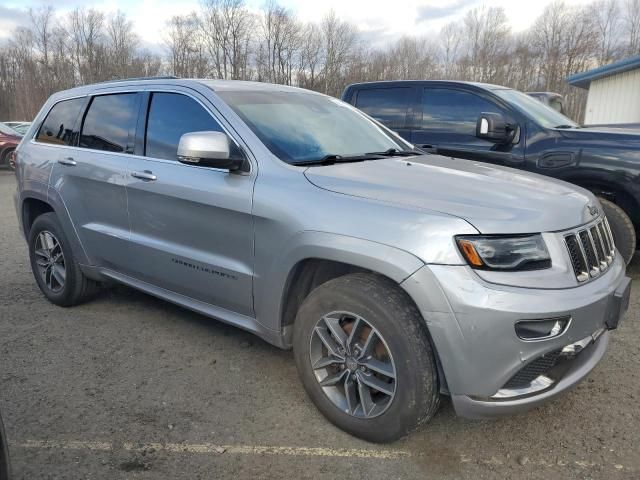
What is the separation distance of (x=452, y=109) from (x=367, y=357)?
4000mm

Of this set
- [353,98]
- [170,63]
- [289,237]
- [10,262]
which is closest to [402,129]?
[353,98]

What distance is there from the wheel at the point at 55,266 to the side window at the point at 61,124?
0.64 m

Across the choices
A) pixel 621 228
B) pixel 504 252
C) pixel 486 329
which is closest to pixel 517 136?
pixel 621 228

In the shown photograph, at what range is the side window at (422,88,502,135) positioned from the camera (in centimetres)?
568

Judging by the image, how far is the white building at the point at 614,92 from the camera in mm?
17828

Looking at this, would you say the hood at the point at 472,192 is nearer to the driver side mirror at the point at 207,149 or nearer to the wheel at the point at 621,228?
the driver side mirror at the point at 207,149

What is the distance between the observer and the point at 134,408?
9.86 feet

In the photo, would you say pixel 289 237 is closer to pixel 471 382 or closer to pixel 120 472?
pixel 471 382

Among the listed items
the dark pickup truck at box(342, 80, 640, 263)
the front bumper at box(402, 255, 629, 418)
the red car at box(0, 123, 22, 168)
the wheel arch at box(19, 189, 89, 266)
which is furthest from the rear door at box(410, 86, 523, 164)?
the red car at box(0, 123, 22, 168)

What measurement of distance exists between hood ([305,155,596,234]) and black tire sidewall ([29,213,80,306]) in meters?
2.48

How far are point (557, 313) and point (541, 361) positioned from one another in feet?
0.79

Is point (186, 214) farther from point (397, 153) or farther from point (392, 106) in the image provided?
point (392, 106)

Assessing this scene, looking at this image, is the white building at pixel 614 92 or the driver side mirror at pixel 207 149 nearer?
the driver side mirror at pixel 207 149

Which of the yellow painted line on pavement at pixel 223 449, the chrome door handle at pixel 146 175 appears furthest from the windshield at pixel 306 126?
the yellow painted line on pavement at pixel 223 449
